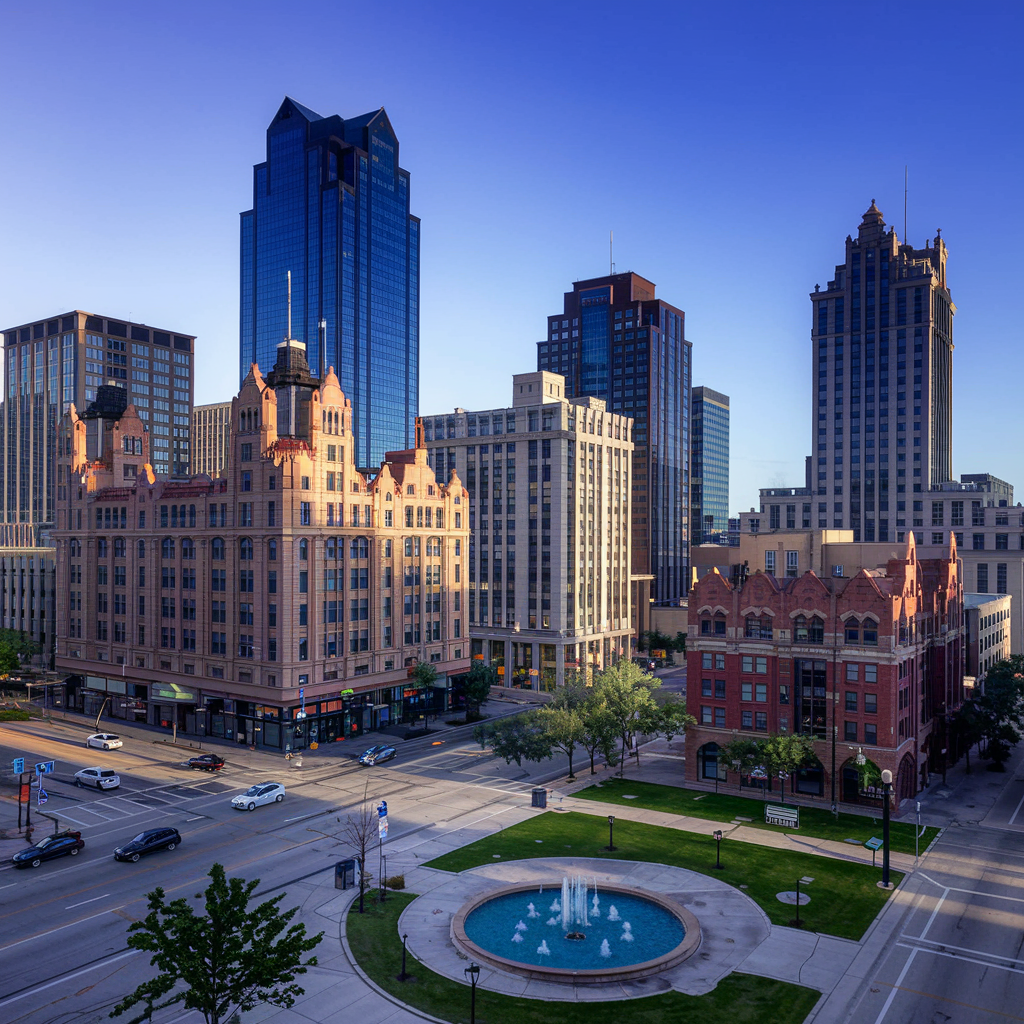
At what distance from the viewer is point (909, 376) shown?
572 feet

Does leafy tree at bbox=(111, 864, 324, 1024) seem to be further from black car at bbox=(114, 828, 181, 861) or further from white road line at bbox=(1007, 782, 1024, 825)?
white road line at bbox=(1007, 782, 1024, 825)

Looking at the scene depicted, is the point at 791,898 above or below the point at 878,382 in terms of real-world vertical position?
below

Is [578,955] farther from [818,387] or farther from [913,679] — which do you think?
[818,387]

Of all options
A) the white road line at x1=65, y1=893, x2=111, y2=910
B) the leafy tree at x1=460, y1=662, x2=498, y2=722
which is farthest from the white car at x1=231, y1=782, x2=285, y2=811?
the leafy tree at x1=460, y1=662, x2=498, y2=722

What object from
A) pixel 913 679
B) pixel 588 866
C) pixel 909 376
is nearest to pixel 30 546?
pixel 588 866

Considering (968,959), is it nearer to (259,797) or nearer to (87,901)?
(87,901)

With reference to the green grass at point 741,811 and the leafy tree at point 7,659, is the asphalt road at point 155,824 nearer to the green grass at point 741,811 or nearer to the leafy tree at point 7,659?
the green grass at point 741,811

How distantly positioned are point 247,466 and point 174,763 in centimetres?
3137

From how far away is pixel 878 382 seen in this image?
178m

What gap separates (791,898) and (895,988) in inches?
388

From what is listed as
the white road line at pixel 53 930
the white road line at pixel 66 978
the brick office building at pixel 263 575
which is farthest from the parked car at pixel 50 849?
the brick office building at pixel 263 575

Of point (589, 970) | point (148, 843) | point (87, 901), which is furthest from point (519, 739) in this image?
point (87, 901)

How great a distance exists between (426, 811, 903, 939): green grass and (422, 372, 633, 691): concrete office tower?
211 ft

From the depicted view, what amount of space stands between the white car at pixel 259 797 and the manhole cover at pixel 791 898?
130ft
